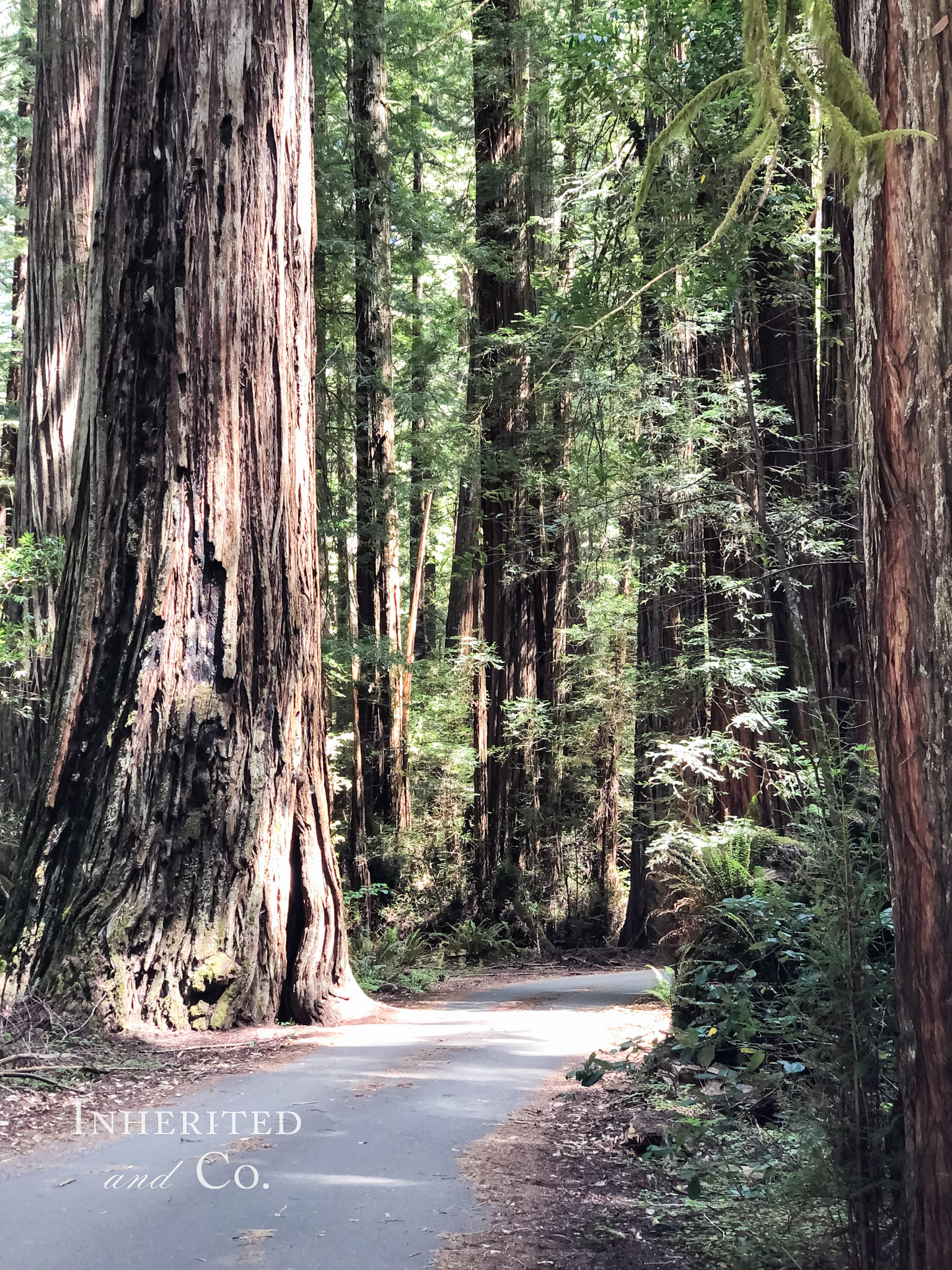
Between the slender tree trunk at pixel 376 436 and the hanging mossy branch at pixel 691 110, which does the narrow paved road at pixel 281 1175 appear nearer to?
the hanging mossy branch at pixel 691 110

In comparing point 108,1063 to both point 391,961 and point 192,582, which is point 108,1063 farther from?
point 391,961

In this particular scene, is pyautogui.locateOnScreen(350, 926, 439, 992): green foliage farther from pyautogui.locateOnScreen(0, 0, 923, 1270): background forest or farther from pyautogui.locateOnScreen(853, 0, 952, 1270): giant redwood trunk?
pyautogui.locateOnScreen(853, 0, 952, 1270): giant redwood trunk

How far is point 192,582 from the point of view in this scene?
6.35 m

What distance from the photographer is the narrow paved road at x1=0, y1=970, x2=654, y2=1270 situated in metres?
3.02

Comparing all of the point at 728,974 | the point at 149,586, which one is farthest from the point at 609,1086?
the point at 149,586

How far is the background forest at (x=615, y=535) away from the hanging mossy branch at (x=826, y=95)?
1cm

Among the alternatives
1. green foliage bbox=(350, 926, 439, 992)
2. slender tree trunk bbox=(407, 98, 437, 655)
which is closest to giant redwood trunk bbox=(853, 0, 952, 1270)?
green foliage bbox=(350, 926, 439, 992)

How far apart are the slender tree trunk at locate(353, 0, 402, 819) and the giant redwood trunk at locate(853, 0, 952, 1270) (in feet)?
39.9

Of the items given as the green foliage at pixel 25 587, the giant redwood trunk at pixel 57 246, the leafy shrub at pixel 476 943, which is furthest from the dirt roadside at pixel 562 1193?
the leafy shrub at pixel 476 943

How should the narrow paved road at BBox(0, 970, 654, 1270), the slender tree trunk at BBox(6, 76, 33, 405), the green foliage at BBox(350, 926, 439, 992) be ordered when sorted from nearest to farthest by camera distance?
the narrow paved road at BBox(0, 970, 654, 1270)
the green foliage at BBox(350, 926, 439, 992)
the slender tree trunk at BBox(6, 76, 33, 405)

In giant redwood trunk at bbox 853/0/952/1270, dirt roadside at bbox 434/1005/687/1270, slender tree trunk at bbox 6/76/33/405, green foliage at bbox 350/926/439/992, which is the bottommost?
green foliage at bbox 350/926/439/992

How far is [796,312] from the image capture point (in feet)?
33.0

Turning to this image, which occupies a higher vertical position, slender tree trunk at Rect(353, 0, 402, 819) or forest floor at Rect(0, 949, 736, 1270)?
slender tree trunk at Rect(353, 0, 402, 819)

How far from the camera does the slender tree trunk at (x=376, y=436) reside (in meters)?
14.8
